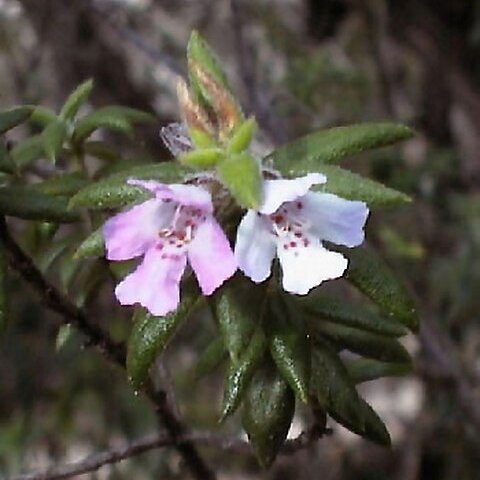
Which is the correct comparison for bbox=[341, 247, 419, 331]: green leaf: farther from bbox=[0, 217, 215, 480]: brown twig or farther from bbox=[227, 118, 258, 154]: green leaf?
bbox=[0, 217, 215, 480]: brown twig

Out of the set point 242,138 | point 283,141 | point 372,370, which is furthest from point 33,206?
point 283,141

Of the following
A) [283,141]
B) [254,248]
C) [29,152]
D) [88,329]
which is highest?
[254,248]

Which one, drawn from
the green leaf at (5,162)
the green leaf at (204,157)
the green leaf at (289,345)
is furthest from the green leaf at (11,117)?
the green leaf at (289,345)

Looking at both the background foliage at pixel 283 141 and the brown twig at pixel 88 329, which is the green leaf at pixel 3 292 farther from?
the background foliage at pixel 283 141

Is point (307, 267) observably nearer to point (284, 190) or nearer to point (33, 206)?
point (284, 190)

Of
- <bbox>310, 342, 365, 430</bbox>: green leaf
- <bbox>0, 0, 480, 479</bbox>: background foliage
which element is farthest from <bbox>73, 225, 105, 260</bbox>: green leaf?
<bbox>0, 0, 480, 479</bbox>: background foliage
